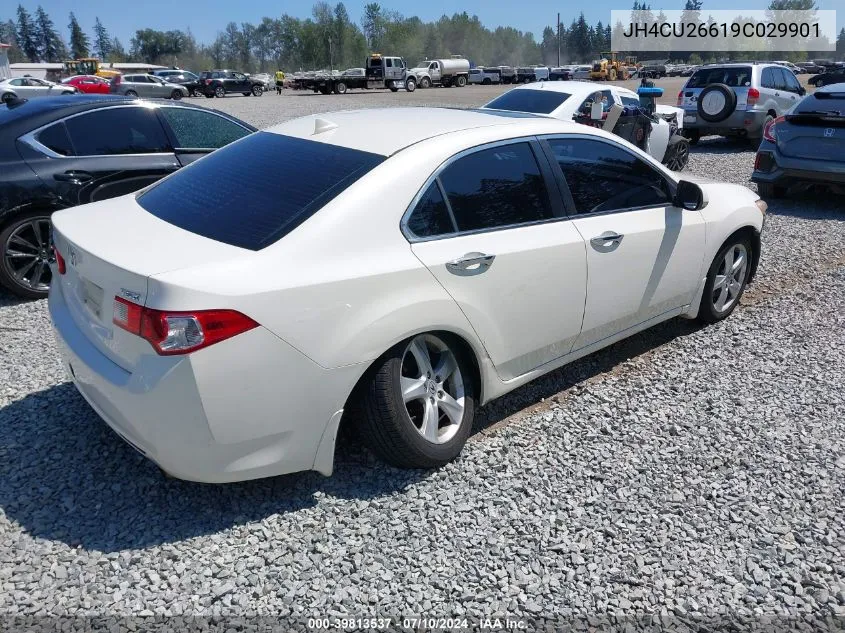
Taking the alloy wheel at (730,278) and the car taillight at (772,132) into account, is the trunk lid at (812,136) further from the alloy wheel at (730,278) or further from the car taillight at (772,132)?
the alloy wheel at (730,278)

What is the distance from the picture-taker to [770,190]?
932 cm

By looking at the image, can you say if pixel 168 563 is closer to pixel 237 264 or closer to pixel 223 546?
pixel 223 546

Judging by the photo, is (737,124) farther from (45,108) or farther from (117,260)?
(117,260)

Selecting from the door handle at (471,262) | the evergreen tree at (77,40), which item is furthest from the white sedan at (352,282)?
the evergreen tree at (77,40)

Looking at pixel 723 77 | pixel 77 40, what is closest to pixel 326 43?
pixel 77 40

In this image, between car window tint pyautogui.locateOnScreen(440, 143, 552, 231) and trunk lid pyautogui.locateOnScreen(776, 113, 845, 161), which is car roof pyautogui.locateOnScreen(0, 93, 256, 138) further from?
trunk lid pyautogui.locateOnScreen(776, 113, 845, 161)

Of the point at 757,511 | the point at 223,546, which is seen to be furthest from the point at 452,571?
the point at 757,511

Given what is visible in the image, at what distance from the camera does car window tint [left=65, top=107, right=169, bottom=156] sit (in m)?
5.69

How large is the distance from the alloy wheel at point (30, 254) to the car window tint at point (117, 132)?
0.70m

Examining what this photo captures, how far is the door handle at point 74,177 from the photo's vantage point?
546cm

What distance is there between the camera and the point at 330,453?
2.91 meters

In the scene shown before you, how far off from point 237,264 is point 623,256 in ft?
7.26

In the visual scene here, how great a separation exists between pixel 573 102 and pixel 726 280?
5.51 metres

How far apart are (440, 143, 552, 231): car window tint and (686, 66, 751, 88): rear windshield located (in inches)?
499
